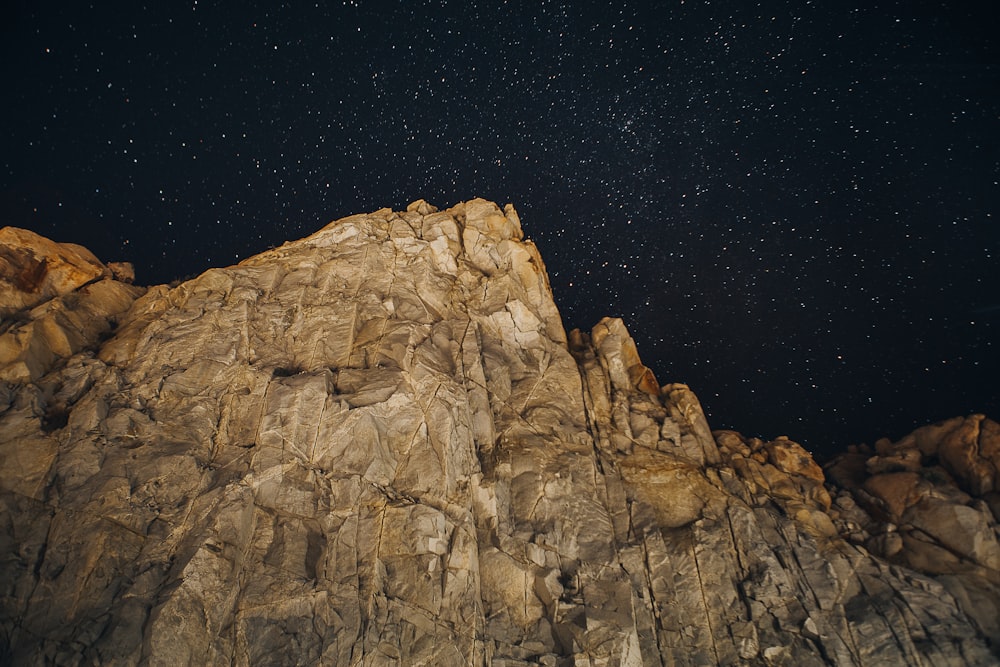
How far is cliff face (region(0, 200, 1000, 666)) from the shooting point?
84.0ft

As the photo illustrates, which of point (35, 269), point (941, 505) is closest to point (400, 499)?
point (35, 269)

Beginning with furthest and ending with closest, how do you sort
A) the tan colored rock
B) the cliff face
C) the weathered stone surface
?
the tan colored rock, the weathered stone surface, the cliff face

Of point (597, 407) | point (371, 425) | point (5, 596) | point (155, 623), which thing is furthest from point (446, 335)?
point (5, 596)

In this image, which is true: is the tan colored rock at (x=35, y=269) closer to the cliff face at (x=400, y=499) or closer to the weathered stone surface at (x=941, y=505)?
the cliff face at (x=400, y=499)

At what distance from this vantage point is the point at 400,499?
97.5ft

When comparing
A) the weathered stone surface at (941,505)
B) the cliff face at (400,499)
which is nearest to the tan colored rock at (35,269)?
the cliff face at (400,499)

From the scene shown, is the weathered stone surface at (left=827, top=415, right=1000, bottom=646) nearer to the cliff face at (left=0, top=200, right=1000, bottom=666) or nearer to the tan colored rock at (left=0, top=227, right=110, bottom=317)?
the cliff face at (left=0, top=200, right=1000, bottom=666)

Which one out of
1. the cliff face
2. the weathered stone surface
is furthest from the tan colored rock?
the weathered stone surface

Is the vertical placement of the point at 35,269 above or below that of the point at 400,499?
above

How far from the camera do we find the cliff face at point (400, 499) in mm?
25609

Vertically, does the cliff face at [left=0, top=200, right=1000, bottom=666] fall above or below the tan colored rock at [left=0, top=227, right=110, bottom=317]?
below

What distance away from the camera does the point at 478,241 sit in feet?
154

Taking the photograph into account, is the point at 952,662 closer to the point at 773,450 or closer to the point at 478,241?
the point at 773,450

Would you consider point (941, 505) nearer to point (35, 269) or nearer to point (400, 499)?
point (400, 499)
